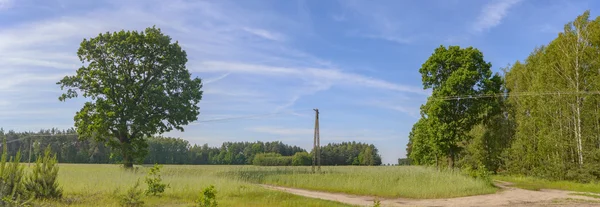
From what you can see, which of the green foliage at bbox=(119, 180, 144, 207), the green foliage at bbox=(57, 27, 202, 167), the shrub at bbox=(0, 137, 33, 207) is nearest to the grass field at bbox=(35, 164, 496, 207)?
the green foliage at bbox=(119, 180, 144, 207)

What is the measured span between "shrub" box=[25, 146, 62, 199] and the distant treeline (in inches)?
2299

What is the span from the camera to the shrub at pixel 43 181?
13.7m

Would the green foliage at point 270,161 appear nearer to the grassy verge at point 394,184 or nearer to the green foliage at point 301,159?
the green foliage at point 301,159

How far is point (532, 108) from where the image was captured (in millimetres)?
34938

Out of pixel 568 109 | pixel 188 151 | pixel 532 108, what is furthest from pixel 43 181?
pixel 188 151

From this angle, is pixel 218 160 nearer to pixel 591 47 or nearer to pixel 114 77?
pixel 114 77

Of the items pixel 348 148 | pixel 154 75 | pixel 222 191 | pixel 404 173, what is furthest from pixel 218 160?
pixel 222 191

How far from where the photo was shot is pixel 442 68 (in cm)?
3806

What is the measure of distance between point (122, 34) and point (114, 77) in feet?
11.2

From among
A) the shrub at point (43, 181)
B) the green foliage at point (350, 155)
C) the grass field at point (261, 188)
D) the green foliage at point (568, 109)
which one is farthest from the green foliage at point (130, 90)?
the green foliage at point (350, 155)

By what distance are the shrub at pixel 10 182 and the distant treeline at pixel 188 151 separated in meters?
60.1

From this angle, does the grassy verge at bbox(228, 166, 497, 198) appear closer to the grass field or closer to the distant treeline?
the grass field

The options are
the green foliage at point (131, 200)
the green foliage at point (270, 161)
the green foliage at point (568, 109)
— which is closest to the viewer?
the green foliage at point (131, 200)

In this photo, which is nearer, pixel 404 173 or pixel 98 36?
pixel 404 173
